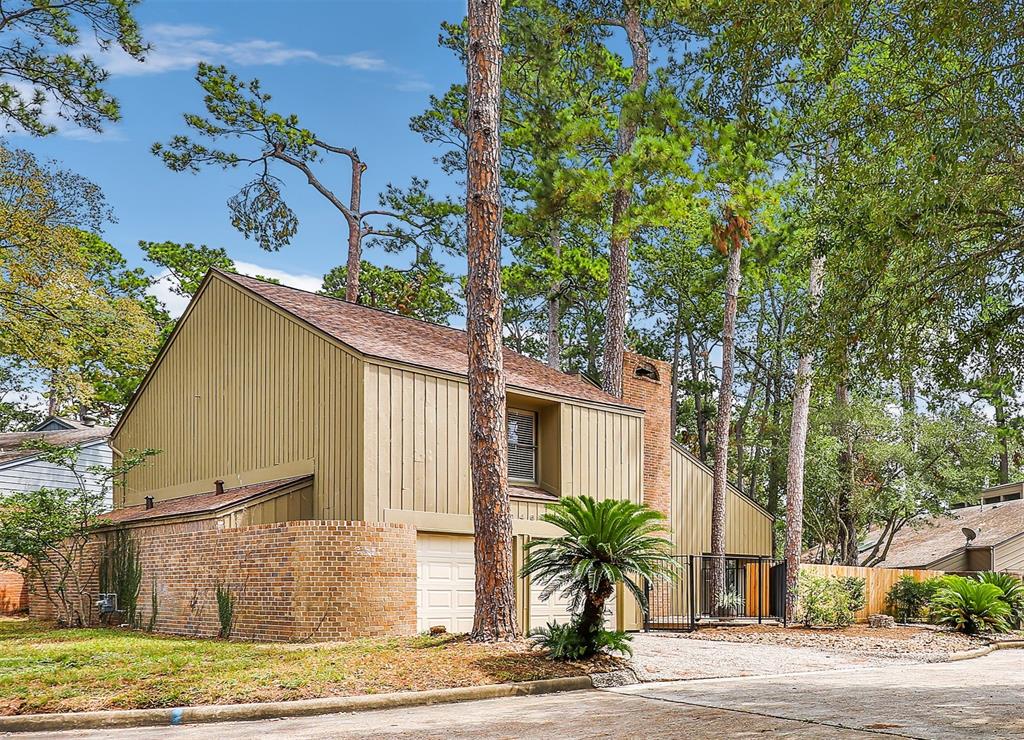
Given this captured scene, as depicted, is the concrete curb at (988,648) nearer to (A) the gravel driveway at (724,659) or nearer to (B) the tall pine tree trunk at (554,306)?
(A) the gravel driveway at (724,659)

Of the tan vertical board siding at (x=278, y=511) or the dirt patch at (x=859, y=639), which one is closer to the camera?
the tan vertical board siding at (x=278, y=511)

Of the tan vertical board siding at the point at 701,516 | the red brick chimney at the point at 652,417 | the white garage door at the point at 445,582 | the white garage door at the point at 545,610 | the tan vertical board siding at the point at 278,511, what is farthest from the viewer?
the tan vertical board siding at the point at 701,516

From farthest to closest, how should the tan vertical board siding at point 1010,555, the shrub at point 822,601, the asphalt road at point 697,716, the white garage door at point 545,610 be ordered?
the tan vertical board siding at point 1010,555
the shrub at point 822,601
the white garage door at point 545,610
the asphalt road at point 697,716

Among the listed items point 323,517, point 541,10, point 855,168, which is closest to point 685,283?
point 541,10

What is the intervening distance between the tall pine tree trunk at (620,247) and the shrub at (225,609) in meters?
11.7

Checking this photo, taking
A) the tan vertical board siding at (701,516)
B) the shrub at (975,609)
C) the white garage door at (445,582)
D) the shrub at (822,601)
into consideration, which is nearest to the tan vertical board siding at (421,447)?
the white garage door at (445,582)

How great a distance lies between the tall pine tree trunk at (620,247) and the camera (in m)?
25.0

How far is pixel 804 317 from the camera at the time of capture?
1263 cm

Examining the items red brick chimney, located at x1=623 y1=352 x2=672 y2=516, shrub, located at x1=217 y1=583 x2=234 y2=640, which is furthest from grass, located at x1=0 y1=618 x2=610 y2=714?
red brick chimney, located at x1=623 y1=352 x2=672 y2=516

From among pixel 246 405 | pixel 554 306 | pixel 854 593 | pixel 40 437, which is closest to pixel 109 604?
pixel 246 405

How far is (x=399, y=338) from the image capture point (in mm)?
20141

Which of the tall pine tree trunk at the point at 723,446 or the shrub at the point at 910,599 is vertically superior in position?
the tall pine tree trunk at the point at 723,446

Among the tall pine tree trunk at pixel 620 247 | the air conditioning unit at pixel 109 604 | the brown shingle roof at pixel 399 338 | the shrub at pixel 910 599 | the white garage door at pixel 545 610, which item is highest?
the tall pine tree trunk at pixel 620 247

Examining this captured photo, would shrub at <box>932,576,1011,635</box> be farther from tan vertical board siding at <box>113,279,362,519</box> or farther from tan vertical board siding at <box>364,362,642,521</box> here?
tan vertical board siding at <box>113,279,362,519</box>
